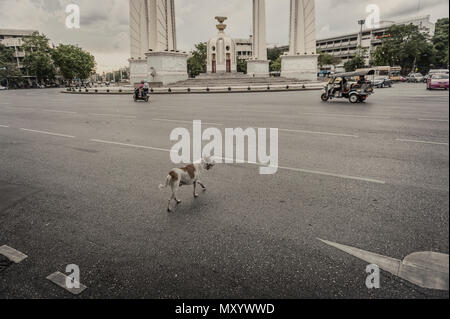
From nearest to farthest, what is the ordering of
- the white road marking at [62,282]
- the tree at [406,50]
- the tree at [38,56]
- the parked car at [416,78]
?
the white road marking at [62,282]
the parked car at [416,78]
the tree at [406,50]
the tree at [38,56]

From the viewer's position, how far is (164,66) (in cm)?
3884

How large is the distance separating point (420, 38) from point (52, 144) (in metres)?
56.2

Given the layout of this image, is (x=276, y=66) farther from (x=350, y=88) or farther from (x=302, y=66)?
(x=350, y=88)

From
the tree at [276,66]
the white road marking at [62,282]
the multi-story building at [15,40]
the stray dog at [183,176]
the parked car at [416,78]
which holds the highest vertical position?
the multi-story building at [15,40]

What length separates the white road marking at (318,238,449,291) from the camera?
1.19 meters

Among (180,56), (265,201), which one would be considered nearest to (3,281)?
(265,201)

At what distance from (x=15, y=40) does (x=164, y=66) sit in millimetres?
68082

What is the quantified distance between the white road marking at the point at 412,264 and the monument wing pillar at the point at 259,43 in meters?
47.9

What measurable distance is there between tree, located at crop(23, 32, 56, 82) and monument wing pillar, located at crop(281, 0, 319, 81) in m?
66.6

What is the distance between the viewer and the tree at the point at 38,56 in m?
73.4

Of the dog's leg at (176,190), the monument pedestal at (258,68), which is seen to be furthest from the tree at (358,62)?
the dog's leg at (176,190)

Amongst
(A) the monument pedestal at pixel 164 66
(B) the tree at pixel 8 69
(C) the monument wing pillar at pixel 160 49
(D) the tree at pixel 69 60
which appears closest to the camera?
(A) the monument pedestal at pixel 164 66

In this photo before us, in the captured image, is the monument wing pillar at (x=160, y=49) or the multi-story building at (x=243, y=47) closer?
the monument wing pillar at (x=160, y=49)

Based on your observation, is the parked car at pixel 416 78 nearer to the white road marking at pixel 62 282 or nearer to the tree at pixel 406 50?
the tree at pixel 406 50
